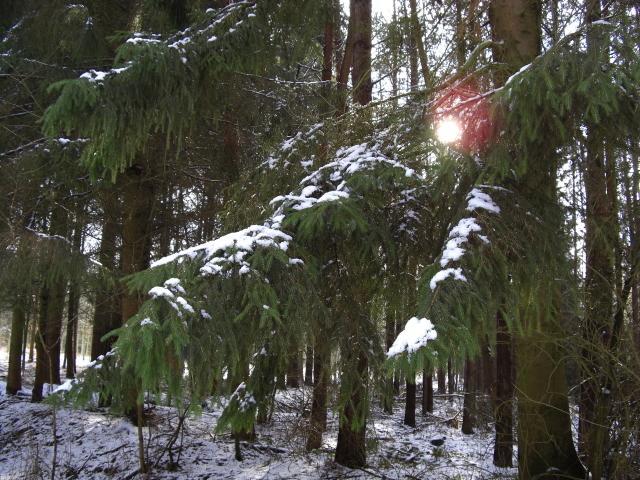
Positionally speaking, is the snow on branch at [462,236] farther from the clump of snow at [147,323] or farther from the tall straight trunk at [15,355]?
the tall straight trunk at [15,355]

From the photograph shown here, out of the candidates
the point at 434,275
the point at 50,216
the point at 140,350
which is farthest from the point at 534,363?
the point at 50,216

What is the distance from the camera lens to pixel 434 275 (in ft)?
10.2

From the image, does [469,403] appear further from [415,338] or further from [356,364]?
[415,338]

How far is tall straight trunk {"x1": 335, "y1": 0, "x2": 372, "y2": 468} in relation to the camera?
4047 millimetres

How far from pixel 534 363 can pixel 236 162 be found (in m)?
5.78

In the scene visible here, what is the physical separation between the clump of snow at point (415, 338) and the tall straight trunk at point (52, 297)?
590 centimetres

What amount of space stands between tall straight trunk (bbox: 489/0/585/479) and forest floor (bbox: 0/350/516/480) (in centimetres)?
176

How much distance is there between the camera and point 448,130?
4.34m

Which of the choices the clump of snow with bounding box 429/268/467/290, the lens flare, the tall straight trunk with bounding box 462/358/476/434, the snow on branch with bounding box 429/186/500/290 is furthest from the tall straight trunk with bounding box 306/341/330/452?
the clump of snow with bounding box 429/268/467/290

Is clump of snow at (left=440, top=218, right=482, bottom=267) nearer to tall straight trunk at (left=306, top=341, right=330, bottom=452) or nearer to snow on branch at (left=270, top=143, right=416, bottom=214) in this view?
snow on branch at (left=270, top=143, right=416, bottom=214)

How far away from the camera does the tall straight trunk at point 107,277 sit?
850 cm

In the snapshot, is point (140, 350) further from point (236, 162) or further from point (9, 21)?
point (9, 21)

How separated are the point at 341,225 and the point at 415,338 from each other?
53.3 inches

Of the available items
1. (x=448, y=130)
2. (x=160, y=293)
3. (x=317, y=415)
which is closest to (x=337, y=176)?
(x=448, y=130)
